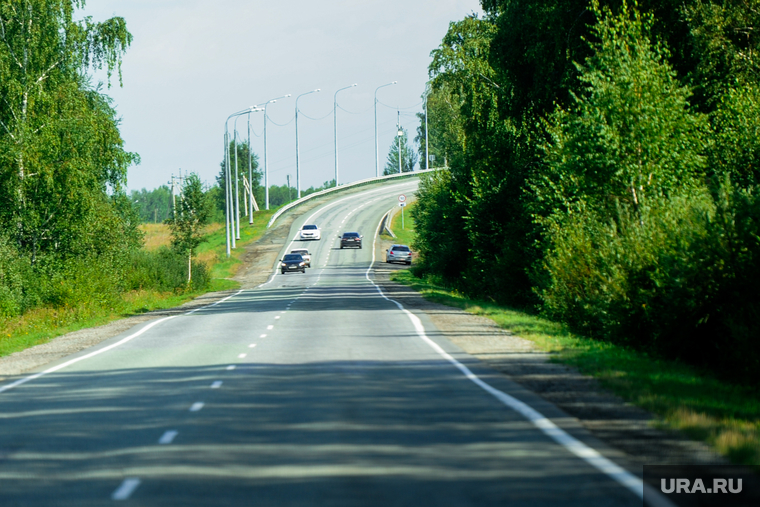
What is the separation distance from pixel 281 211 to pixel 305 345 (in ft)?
258

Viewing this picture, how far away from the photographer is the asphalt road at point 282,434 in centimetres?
634

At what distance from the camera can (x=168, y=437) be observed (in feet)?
28.2

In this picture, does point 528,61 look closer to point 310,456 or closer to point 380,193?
point 310,456

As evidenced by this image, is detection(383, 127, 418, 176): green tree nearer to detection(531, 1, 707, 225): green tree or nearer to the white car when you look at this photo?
the white car

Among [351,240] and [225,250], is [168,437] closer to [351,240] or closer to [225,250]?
[225,250]

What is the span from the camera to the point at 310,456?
7.52 meters

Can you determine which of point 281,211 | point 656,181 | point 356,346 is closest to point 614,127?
point 656,181

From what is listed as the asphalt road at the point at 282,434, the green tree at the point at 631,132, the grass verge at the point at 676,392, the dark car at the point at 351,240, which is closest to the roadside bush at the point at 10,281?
the asphalt road at the point at 282,434

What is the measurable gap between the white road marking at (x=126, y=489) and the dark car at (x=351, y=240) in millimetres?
70594

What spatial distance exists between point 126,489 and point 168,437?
208 centimetres

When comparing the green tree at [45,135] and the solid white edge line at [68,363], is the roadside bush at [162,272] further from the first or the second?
the solid white edge line at [68,363]

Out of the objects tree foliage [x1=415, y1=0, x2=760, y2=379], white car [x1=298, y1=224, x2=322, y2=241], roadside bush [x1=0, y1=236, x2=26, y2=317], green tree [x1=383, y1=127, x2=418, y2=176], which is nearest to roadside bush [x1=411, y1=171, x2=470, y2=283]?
tree foliage [x1=415, y1=0, x2=760, y2=379]

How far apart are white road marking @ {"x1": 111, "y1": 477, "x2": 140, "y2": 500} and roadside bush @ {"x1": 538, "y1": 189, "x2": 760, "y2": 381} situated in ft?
29.5

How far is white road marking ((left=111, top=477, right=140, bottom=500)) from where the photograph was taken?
6.34 meters
